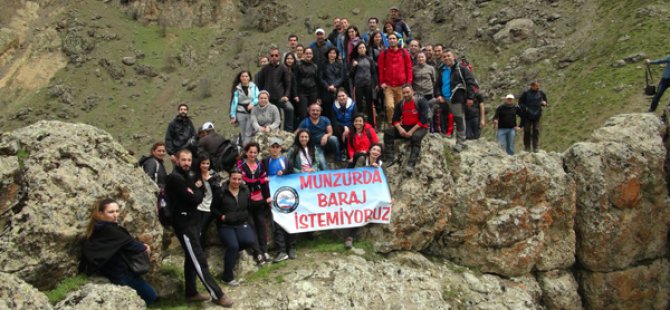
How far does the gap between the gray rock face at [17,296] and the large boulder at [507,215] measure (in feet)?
25.5

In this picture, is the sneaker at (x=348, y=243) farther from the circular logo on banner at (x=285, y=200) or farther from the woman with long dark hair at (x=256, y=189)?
the woman with long dark hair at (x=256, y=189)

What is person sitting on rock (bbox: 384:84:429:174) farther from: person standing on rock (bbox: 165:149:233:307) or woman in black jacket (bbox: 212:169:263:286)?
person standing on rock (bbox: 165:149:233:307)

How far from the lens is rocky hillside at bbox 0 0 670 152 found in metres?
28.8

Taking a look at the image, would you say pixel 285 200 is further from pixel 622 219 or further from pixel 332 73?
pixel 622 219

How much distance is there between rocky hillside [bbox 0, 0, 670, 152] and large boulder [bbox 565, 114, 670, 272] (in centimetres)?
1110

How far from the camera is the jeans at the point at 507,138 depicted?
13.9 meters

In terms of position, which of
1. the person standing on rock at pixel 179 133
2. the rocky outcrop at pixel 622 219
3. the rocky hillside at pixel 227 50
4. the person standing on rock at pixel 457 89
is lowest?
the rocky outcrop at pixel 622 219

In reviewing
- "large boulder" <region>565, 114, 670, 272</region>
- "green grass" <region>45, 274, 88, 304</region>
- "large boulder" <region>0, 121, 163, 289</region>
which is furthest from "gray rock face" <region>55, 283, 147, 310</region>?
"large boulder" <region>565, 114, 670, 272</region>

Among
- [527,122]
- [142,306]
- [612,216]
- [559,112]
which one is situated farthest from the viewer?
[559,112]

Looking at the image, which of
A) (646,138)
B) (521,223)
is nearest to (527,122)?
(646,138)

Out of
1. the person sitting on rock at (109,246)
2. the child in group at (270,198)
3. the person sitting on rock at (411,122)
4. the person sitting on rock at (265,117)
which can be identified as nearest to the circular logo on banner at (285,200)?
the child in group at (270,198)

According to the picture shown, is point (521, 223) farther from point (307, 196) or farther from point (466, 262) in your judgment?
point (307, 196)

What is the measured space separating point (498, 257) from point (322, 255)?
4156 mm

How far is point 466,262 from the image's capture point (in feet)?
37.8
